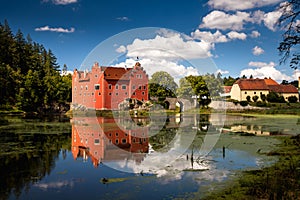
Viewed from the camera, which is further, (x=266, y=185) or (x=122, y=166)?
(x=122, y=166)

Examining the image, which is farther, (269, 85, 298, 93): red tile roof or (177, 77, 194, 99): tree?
(269, 85, 298, 93): red tile roof

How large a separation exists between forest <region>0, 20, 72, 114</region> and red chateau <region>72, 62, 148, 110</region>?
9666mm

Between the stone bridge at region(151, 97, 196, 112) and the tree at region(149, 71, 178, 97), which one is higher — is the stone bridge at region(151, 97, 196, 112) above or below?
below

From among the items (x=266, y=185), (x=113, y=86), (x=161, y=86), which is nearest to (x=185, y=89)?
(x=161, y=86)

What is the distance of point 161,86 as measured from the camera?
56.7 m

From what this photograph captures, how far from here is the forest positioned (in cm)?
5550

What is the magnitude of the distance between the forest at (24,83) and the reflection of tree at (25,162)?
41.2m

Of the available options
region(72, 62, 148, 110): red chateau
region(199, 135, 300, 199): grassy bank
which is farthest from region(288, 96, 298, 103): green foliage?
region(199, 135, 300, 199): grassy bank

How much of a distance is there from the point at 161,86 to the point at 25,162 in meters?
45.5

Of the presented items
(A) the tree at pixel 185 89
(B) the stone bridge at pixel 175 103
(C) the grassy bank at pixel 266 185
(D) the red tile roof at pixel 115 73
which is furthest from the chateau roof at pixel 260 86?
(C) the grassy bank at pixel 266 185

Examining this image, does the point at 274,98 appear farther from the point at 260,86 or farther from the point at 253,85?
the point at 253,85

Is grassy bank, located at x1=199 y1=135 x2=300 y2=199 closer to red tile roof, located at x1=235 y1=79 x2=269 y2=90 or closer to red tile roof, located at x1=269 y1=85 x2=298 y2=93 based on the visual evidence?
red tile roof, located at x1=235 y1=79 x2=269 y2=90

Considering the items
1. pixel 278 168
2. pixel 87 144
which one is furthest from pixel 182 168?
pixel 87 144

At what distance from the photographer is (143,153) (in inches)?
556
